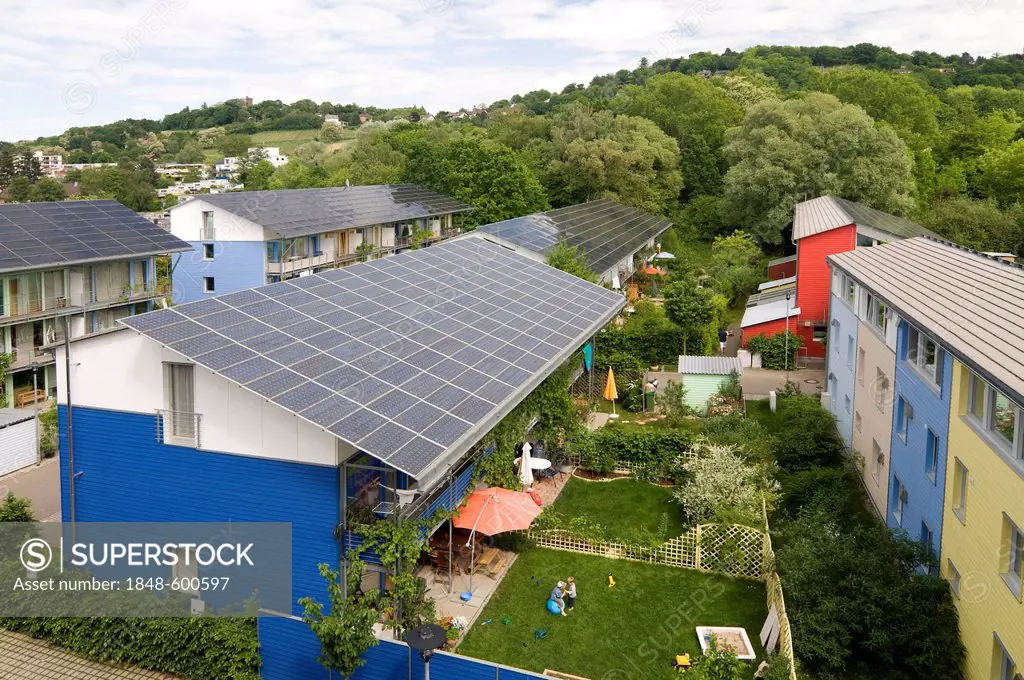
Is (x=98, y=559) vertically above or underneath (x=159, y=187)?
underneath

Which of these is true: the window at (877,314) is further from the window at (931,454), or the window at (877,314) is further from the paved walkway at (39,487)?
the paved walkway at (39,487)

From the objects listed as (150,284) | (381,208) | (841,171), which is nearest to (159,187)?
(381,208)

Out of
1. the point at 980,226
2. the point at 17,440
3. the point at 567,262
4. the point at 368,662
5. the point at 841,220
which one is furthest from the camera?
the point at 980,226

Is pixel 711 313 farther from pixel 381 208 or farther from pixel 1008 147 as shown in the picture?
pixel 1008 147

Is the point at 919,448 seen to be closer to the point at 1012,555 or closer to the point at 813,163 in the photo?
the point at 1012,555

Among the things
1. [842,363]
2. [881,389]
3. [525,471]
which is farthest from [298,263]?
[881,389]

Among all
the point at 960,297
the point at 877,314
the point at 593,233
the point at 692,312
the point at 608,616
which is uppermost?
the point at 593,233

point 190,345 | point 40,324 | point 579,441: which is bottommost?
point 579,441

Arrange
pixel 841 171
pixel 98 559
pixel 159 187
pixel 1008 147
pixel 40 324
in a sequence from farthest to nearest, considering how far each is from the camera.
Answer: pixel 159 187, pixel 1008 147, pixel 841 171, pixel 40 324, pixel 98 559

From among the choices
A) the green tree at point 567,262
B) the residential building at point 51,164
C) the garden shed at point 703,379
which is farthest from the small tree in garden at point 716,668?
the residential building at point 51,164
